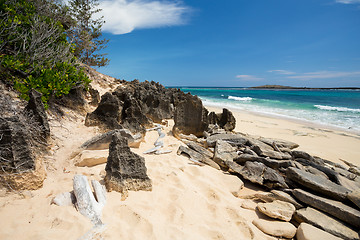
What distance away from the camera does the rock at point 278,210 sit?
9.28 ft

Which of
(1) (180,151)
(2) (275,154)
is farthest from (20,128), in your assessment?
(2) (275,154)

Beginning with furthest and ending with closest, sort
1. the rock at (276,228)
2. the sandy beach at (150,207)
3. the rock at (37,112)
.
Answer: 1. the rock at (37,112)
2. the rock at (276,228)
3. the sandy beach at (150,207)

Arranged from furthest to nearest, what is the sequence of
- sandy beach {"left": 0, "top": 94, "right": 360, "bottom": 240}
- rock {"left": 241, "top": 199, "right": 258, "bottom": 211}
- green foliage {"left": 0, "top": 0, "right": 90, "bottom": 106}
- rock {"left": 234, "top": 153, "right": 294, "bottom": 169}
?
green foliage {"left": 0, "top": 0, "right": 90, "bottom": 106} < rock {"left": 234, "top": 153, "right": 294, "bottom": 169} < rock {"left": 241, "top": 199, "right": 258, "bottom": 211} < sandy beach {"left": 0, "top": 94, "right": 360, "bottom": 240}

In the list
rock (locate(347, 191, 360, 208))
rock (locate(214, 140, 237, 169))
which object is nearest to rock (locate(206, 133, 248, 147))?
rock (locate(214, 140, 237, 169))

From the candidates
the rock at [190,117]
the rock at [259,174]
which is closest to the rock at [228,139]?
the rock at [190,117]

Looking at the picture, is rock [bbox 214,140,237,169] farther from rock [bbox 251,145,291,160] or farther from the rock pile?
rock [bbox 251,145,291,160]

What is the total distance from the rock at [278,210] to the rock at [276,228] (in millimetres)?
96

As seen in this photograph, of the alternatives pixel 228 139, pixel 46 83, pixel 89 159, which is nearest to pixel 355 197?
pixel 228 139

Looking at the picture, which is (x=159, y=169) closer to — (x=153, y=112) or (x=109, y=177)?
(x=109, y=177)

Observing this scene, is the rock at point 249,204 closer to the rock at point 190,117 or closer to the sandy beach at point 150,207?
the sandy beach at point 150,207

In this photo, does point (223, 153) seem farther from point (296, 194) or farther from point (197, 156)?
point (296, 194)

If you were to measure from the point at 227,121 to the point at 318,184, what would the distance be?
480 centimetres

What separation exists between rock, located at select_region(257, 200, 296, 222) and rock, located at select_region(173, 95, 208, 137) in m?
3.81

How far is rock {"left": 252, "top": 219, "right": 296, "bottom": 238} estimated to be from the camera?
2605 mm
